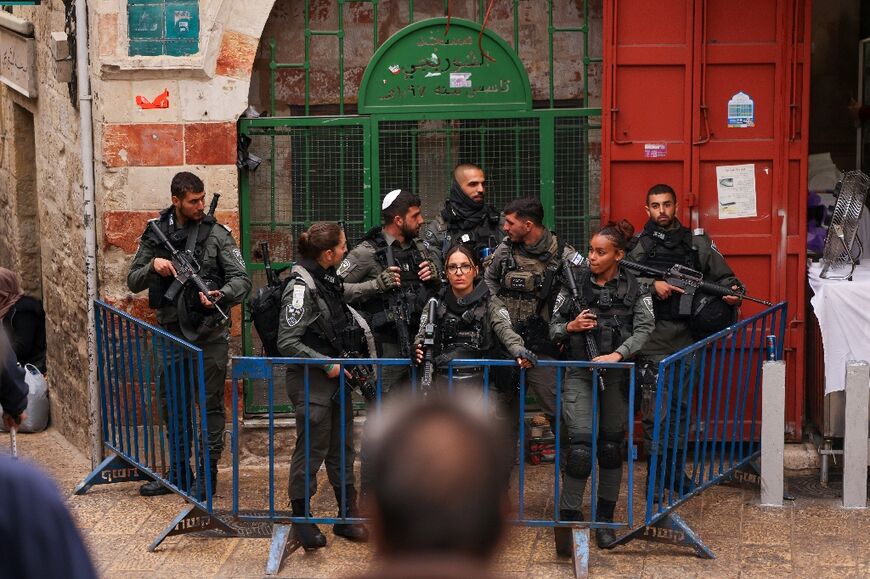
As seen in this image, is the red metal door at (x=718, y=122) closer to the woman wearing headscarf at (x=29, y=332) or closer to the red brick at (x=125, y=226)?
the red brick at (x=125, y=226)

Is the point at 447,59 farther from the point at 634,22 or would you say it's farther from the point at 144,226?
the point at 144,226

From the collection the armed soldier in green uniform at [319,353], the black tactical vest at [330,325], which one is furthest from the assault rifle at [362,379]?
the black tactical vest at [330,325]

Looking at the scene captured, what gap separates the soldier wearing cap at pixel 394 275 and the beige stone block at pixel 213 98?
1162 millimetres

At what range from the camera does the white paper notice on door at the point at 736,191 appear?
8742 millimetres

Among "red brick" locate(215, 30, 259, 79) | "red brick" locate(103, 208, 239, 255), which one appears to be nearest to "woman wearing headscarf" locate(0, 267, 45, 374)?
"red brick" locate(103, 208, 239, 255)

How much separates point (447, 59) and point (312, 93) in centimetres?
87

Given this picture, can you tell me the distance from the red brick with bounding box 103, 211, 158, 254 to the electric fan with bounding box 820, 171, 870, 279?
404cm

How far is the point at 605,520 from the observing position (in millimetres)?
7504

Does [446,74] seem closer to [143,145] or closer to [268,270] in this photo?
[268,270]

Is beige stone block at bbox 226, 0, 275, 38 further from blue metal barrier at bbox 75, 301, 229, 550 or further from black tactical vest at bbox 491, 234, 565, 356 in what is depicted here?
black tactical vest at bbox 491, 234, 565, 356

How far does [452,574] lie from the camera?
2.31 m

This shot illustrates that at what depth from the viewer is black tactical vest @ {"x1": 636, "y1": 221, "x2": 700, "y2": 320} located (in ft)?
27.3

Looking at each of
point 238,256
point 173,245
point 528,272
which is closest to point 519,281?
point 528,272

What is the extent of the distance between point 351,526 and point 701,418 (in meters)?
2.06
